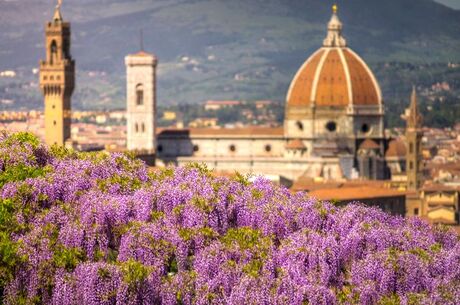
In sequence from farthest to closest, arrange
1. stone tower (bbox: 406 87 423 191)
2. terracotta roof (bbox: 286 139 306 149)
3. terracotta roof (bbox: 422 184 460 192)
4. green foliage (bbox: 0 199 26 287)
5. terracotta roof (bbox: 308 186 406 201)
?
1. terracotta roof (bbox: 286 139 306 149)
2. stone tower (bbox: 406 87 423 191)
3. terracotta roof (bbox: 422 184 460 192)
4. terracotta roof (bbox: 308 186 406 201)
5. green foliage (bbox: 0 199 26 287)

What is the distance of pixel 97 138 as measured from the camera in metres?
183

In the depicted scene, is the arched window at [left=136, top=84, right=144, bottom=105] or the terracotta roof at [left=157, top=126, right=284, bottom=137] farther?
the terracotta roof at [left=157, top=126, right=284, bottom=137]

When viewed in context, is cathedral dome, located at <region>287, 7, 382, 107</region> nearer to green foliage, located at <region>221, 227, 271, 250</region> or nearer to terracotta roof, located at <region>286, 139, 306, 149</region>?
terracotta roof, located at <region>286, 139, 306, 149</region>

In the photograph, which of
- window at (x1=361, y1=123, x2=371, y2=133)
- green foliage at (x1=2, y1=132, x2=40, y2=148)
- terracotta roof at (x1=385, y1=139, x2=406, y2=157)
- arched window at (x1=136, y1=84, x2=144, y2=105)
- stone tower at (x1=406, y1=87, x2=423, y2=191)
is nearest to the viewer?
green foliage at (x1=2, y1=132, x2=40, y2=148)

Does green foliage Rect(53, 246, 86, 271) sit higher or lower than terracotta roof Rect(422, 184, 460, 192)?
higher

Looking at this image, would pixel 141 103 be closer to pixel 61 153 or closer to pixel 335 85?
pixel 335 85

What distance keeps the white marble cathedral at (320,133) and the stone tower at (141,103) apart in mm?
1766

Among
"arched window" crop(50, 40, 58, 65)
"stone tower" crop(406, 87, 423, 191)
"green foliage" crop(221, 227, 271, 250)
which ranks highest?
"arched window" crop(50, 40, 58, 65)

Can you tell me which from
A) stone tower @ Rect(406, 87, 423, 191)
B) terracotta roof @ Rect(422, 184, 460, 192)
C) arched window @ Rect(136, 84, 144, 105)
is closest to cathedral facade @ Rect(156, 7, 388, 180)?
arched window @ Rect(136, 84, 144, 105)

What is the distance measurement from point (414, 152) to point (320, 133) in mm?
11961

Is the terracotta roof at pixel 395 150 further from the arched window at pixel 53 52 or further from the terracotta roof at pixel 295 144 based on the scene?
the arched window at pixel 53 52

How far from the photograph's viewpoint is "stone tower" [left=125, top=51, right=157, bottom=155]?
12812 centimetres

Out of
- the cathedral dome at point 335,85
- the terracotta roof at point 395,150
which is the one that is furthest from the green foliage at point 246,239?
the cathedral dome at point 335,85

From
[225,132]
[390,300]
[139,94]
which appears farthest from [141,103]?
[390,300]
